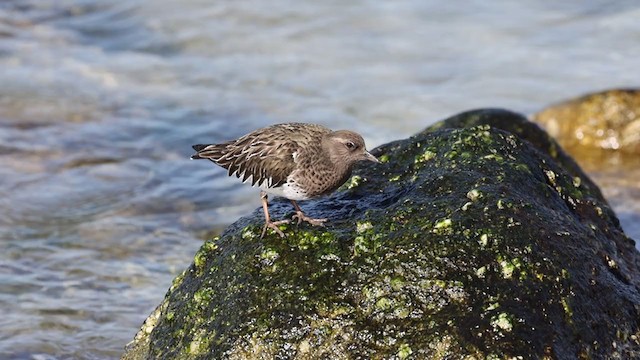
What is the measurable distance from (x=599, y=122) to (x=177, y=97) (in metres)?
6.01

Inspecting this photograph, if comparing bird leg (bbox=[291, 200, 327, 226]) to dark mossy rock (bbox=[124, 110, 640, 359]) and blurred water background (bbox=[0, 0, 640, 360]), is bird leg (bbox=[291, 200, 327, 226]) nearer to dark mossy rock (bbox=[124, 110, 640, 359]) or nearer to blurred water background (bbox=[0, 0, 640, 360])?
dark mossy rock (bbox=[124, 110, 640, 359])

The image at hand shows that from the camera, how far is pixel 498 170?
560 centimetres

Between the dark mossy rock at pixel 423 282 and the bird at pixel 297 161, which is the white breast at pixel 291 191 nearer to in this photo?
the bird at pixel 297 161

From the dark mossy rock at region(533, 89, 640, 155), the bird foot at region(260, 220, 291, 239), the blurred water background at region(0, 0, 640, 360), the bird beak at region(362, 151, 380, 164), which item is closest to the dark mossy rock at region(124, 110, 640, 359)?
the bird foot at region(260, 220, 291, 239)

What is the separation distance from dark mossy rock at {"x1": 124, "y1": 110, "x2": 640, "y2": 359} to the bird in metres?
0.19

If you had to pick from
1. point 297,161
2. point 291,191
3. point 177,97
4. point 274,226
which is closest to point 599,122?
point 177,97

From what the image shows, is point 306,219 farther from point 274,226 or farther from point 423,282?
point 423,282

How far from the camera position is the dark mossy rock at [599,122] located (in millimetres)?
12203

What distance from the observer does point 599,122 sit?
1234 centimetres

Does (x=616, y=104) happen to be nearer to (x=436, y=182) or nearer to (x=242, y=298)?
(x=436, y=182)

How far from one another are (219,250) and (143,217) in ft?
16.4

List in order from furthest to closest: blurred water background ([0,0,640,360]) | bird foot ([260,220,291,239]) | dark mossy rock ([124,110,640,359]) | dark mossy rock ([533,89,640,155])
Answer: dark mossy rock ([533,89,640,155]) < blurred water background ([0,0,640,360]) < bird foot ([260,220,291,239]) < dark mossy rock ([124,110,640,359])

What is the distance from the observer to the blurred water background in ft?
29.4

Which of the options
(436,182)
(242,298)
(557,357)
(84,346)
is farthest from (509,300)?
(84,346)
